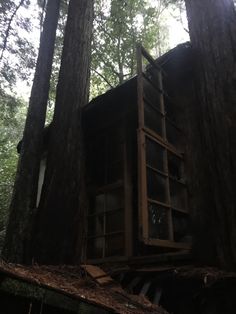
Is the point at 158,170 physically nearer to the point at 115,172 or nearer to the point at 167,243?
the point at 167,243

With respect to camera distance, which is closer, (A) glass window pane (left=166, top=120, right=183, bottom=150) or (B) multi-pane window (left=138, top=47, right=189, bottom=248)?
(B) multi-pane window (left=138, top=47, right=189, bottom=248)

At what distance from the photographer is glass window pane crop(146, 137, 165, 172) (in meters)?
5.01

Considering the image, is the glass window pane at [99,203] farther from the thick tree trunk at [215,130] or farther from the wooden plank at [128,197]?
the thick tree trunk at [215,130]

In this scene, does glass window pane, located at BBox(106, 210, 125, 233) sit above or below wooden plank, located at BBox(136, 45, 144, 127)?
below

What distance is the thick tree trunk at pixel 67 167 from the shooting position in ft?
19.5

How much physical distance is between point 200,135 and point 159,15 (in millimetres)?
10399

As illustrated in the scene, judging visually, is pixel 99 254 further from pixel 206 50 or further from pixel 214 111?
pixel 206 50

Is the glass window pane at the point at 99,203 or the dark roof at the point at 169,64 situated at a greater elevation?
the dark roof at the point at 169,64

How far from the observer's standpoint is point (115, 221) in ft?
20.7

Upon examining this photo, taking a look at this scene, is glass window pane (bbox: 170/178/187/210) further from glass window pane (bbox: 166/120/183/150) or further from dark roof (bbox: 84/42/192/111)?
dark roof (bbox: 84/42/192/111)

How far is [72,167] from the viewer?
21.6 feet

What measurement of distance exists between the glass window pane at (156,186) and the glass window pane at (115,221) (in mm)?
1248

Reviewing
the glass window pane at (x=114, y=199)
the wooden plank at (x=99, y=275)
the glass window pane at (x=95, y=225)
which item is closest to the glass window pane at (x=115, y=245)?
the glass window pane at (x=95, y=225)

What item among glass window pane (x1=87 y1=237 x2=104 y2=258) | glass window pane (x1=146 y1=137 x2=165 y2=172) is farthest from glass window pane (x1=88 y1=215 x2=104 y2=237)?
glass window pane (x1=146 y1=137 x2=165 y2=172)
